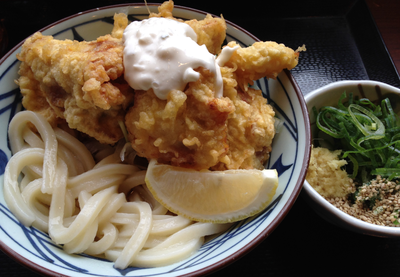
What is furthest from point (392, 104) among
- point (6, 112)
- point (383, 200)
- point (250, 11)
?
point (6, 112)

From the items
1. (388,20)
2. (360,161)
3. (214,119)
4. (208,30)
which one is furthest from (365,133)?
(388,20)

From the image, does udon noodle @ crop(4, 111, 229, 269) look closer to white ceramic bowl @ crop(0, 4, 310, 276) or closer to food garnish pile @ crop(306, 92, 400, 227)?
white ceramic bowl @ crop(0, 4, 310, 276)

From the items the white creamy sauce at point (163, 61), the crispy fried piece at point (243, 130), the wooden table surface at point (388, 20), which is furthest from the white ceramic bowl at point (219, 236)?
the wooden table surface at point (388, 20)

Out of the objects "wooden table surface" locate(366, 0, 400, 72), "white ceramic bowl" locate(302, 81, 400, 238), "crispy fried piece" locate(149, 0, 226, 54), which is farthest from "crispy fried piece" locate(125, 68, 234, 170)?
"wooden table surface" locate(366, 0, 400, 72)

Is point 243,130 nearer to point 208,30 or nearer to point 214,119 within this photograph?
point 214,119

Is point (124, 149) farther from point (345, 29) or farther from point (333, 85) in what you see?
point (345, 29)

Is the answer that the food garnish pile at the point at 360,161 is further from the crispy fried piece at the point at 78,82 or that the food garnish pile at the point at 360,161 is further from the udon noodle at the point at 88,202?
the crispy fried piece at the point at 78,82

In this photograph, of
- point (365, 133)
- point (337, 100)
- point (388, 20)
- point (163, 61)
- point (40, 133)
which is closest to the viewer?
point (163, 61)
